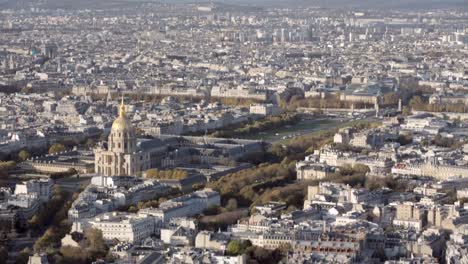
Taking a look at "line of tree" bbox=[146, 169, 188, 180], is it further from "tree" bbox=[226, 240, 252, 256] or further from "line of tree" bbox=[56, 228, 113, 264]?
"tree" bbox=[226, 240, 252, 256]

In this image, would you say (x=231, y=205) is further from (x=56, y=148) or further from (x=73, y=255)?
(x=56, y=148)

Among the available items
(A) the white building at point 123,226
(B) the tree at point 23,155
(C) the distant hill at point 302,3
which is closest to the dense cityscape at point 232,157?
(A) the white building at point 123,226

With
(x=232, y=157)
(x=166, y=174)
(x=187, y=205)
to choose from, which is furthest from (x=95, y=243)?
(x=232, y=157)

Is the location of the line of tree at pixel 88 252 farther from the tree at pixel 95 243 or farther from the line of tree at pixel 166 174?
the line of tree at pixel 166 174

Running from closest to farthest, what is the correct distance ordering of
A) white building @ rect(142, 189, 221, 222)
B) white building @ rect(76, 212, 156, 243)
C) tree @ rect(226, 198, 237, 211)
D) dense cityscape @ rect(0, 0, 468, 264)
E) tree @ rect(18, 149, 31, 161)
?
dense cityscape @ rect(0, 0, 468, 264) < white building @ rect(76, 212, 156, 243) < white building @ rect(142, 189, 221, 222) < tree @ rect(226, 198, 237, 211) < tree @ rect(18, 149, 31, 161)

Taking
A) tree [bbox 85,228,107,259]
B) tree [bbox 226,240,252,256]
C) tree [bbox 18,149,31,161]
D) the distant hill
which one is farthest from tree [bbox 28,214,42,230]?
the distant hill

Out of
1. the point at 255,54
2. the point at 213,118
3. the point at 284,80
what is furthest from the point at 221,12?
the point at 213,118

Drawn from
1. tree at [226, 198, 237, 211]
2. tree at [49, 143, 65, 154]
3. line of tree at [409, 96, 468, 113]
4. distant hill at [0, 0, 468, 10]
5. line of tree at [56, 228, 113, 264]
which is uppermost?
line of tree at [56, 228, 113, 264]
